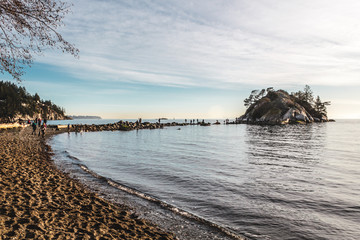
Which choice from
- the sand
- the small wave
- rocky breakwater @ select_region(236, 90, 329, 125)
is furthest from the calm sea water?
rocky breakwater @ select_region(236, 90, 329, 125)

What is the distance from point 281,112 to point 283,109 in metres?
3.02

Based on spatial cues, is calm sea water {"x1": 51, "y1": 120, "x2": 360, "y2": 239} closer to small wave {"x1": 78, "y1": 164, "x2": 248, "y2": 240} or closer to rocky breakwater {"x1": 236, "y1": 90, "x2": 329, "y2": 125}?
small wave {"x1": 78, "y1": 164, "x2": 248, "y2": 240}

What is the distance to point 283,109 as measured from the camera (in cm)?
11975

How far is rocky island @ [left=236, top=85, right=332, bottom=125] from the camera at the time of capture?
387ft

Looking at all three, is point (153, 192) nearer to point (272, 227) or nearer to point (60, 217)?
point (60, 217)

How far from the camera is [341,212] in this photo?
30.3 ft

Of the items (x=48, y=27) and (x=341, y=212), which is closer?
(x=48, y=27)

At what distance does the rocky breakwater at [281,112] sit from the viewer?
117250 millimetres

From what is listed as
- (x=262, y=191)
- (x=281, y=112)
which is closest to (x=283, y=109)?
(x=281, y=112)

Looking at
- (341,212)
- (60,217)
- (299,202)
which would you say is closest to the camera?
(60,217)

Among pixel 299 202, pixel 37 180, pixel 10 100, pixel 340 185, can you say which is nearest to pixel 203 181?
pixel 299 202

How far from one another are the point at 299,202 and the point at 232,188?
11.4ft

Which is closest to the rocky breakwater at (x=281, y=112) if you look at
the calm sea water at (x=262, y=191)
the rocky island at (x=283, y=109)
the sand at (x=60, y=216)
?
the rocky island at (x=283, y=109)

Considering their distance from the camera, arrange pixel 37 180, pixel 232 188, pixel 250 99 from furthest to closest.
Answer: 1. pixel 250 99
2. pixel 232 188
3. pixel 37 180
